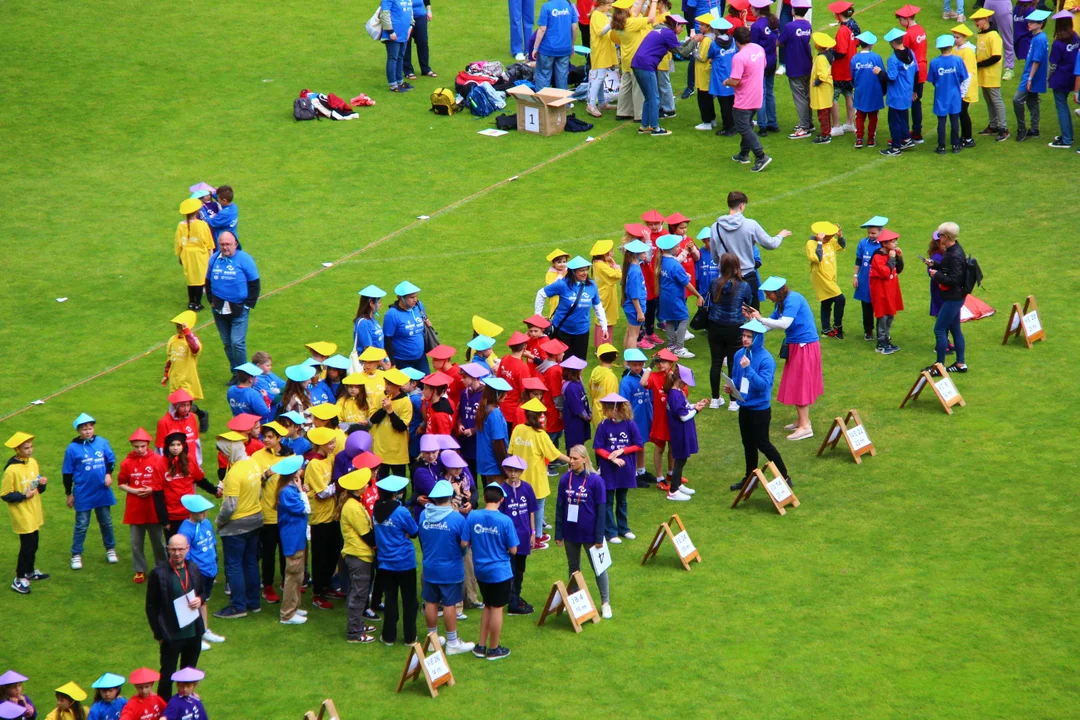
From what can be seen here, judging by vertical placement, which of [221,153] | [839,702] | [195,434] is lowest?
[839,702]

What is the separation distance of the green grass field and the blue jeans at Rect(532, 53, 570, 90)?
4.31 feet

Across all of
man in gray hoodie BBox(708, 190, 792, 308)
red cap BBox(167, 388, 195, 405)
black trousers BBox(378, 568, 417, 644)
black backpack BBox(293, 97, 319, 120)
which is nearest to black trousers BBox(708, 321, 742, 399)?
man in gray hoodie BBox(708, 190, 792, 308)

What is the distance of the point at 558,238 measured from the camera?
20016 mm

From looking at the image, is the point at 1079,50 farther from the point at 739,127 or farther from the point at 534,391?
the point at 534,391

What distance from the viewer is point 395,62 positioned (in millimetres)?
25375

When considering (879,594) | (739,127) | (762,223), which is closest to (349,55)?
(739,127)

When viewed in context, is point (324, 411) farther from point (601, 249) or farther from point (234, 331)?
point (601, 249)

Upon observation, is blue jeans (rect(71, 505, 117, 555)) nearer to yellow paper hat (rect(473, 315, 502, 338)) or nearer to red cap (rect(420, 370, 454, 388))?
red cap (rect(420, 370, 454, 388))

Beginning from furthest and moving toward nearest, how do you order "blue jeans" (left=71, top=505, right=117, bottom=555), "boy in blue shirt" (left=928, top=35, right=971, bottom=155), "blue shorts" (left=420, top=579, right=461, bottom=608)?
"boy in blue shirt" (left=928, top=35, right=971, bottom=155)
"blue jeans" (left=71, top=505, right=117, bottom=555)
"blue shorts" (left=420, top=579, right=461, bottom=608)

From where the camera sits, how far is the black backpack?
24.6 meters

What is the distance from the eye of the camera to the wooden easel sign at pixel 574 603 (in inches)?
453

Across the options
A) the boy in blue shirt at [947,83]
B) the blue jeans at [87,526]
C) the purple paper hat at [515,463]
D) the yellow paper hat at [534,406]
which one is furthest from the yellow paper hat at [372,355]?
the boy in blue shirt at [947,83]

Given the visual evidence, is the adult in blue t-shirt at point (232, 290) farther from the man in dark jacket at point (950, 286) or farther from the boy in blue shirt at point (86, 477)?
the man in dark jacket at point (950, 286)

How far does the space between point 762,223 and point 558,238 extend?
10.5 feet
